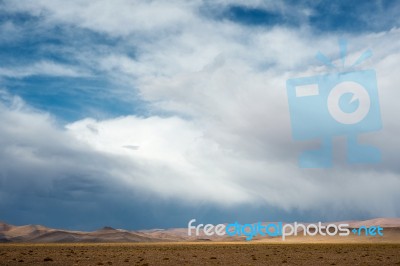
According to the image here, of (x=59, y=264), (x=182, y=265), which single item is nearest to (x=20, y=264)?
(x=59, y=264)

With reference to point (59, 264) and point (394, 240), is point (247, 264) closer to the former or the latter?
point (59, 264)

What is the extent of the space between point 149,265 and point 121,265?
2.47 metres

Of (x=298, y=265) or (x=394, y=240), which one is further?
(x=394, y=240)

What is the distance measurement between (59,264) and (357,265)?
88.0 feet

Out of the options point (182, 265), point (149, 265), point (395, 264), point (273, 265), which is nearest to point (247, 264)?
point (273, 265)

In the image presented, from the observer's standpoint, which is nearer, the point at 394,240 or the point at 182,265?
the point at 182,265

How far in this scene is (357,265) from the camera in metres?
41.2

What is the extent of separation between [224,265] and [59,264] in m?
15.2

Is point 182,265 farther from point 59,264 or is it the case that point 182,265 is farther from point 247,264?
point 59,264

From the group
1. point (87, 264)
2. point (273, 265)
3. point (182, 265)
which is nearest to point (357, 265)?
point (273, 265)

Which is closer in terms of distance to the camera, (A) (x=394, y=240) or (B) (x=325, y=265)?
(B) (x=325, y=265)

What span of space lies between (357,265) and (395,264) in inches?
129

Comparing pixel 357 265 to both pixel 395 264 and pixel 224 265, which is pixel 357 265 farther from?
pixel 224 265

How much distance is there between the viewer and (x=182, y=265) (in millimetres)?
42750
